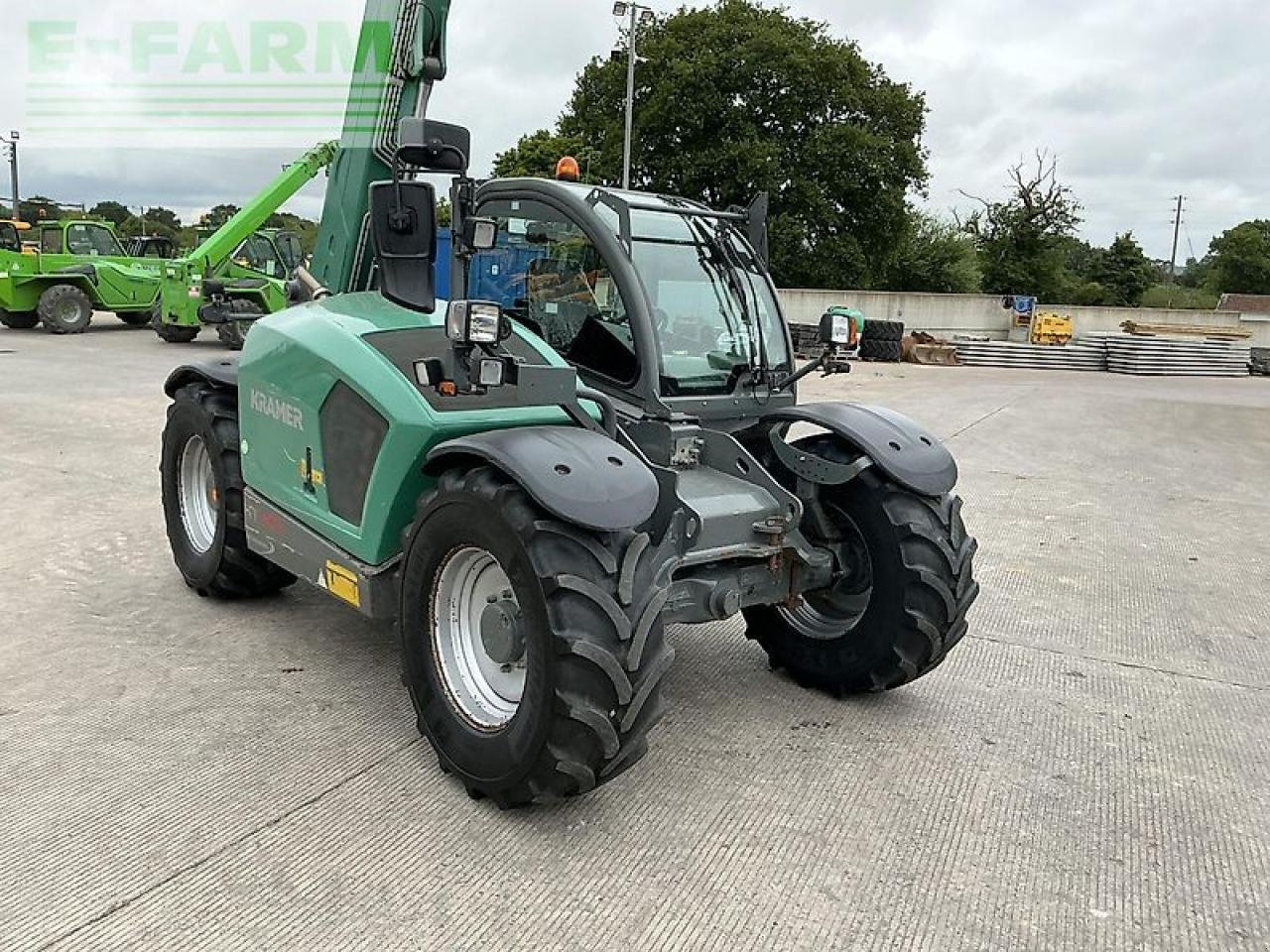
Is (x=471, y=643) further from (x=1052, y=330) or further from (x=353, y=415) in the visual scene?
(x=1052, y=330)

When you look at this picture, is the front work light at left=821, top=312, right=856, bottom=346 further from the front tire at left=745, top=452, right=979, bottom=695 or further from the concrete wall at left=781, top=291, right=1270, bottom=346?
the concrete wall at left=781, top=291, right=1270, bottom=346

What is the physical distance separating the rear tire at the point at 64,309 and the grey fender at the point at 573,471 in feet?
61.3

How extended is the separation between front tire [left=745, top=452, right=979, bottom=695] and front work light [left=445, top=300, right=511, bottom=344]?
1.58 m

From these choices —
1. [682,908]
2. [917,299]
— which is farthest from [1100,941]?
[917,299]

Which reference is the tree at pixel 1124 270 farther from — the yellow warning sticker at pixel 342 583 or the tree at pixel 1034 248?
the yellow warning sticker at pixel 342 583

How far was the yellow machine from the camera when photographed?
25.9m

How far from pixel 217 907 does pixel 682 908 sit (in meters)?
1.19

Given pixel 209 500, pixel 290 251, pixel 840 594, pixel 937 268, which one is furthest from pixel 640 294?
pixel 937 268

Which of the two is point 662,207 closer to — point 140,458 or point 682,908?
point 682,908

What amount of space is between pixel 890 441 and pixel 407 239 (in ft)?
6.26

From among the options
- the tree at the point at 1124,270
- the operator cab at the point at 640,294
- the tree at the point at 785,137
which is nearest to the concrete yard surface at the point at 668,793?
the operator cab at the point at 640,294

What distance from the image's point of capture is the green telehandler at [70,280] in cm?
1869

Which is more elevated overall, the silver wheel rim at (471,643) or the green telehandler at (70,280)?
the green telehandler at (70,280)

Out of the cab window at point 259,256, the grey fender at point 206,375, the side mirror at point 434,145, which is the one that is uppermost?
the cab window at point 259,256
